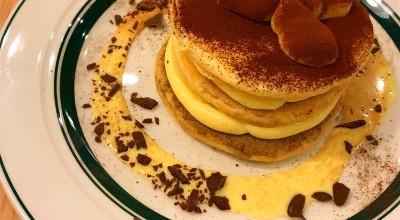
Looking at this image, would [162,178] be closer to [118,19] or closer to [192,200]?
[192,200]

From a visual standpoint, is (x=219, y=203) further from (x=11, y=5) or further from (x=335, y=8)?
(x=11, y=5)

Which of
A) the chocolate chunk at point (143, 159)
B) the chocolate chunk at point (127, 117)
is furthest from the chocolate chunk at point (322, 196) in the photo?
the chocolate chunk at point (127, 117)

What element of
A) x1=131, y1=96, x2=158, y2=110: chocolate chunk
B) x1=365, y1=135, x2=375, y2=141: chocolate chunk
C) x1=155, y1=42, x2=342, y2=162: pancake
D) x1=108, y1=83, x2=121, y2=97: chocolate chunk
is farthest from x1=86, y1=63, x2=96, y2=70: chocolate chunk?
x1=365, y1=135, x2=375, y2=141: chocolate chunk

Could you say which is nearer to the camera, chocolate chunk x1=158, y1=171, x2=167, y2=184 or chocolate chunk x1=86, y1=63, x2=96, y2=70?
chocolate chunk x1=158, y1=171, x2=167, y2=184

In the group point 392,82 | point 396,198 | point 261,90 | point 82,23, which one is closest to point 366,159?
point 396,198

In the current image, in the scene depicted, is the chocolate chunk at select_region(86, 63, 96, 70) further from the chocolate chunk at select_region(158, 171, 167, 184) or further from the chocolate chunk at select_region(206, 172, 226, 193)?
the chocolate chunk at select_region(206, 172, 226, 193)

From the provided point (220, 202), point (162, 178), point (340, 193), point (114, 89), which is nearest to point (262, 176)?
point (220, 202)

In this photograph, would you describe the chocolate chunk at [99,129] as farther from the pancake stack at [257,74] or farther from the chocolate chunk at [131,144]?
the pancake stack at [257,74]
